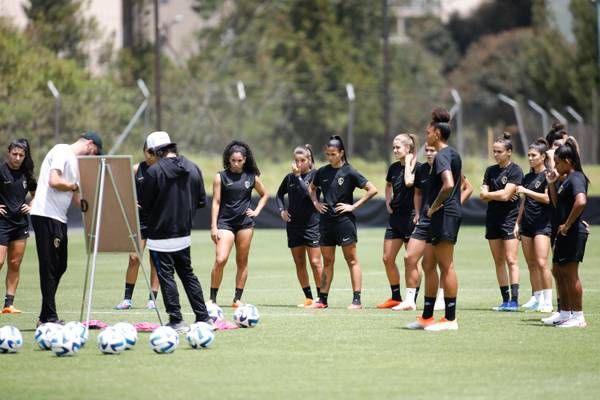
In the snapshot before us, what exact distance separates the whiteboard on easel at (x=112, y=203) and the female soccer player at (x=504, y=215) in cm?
481

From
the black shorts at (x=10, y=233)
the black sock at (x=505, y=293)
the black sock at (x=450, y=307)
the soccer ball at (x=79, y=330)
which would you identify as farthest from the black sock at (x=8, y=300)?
the black sock at (x=505, y=293)

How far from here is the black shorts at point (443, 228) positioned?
1318 cm

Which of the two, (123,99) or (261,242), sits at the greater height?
(123,99)

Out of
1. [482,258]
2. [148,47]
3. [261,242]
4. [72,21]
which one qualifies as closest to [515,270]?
[482,258]

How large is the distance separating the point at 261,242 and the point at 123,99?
37.8 feet

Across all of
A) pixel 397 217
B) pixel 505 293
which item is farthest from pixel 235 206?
pixel 505 293

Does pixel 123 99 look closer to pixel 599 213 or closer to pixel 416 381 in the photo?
pixel 599 213

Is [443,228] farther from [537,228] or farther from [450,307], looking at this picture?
[537,228]

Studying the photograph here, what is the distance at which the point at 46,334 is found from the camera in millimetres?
12047

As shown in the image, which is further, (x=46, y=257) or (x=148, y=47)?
(x=148, y=47)

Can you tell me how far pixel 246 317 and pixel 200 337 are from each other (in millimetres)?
1834

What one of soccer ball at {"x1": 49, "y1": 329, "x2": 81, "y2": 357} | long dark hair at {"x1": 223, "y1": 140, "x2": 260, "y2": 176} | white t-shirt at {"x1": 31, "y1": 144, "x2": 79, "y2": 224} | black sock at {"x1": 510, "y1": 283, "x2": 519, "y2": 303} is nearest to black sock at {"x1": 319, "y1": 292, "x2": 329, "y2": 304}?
long dark hair at {"x1": 223, "y1": 140, "x2": 260, "y2": 176}

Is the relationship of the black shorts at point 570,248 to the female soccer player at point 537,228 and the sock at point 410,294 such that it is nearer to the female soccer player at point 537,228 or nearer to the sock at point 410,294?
the female soccer player at point 537,228

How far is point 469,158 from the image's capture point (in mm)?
45469
